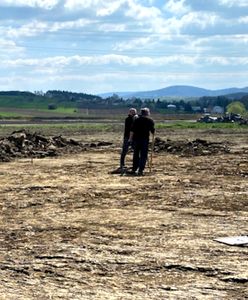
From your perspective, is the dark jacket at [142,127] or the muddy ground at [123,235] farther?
the dark jacket at [142,127]

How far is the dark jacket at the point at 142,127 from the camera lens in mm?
19656

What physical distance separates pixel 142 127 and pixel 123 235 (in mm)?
9263

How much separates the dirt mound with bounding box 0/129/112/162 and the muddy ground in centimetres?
716

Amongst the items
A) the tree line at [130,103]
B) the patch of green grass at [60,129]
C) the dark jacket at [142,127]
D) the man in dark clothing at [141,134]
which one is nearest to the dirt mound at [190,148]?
the man in dark clothing at [141,134]

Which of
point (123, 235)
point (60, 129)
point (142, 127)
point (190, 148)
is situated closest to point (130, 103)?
point (60, 129)

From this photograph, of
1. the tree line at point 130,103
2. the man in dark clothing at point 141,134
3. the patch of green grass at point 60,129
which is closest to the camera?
the man in dark clothing at point 141,134

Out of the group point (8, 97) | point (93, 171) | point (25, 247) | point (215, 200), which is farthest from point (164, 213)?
point (8, 97)

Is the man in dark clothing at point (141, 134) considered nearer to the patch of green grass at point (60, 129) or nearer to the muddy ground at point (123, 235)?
the muddy ground at point (123, 235)

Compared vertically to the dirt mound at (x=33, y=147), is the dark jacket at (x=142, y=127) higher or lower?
higher

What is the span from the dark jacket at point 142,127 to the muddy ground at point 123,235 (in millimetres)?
1236

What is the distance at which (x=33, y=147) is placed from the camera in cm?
2962

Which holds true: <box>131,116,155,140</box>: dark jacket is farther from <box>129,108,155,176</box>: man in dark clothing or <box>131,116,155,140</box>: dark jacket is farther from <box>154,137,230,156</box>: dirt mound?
<box>154,137,230,156</box>: dirt mound

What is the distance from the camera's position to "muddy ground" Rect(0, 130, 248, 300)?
785 centimetres

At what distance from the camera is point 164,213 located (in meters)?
13.0
